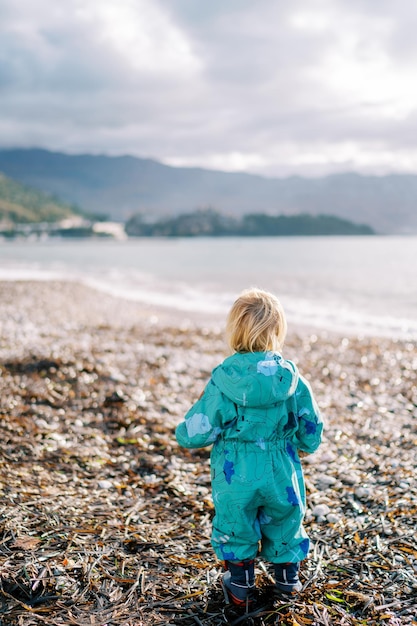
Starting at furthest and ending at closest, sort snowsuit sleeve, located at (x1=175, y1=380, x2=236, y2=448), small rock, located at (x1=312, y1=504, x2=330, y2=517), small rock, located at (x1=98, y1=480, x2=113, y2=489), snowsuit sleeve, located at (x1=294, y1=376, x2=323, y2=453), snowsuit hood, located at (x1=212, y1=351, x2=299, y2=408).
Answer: small rock, located at (x1=98, y1=480, x2=113, y2=489) → small rock, located at (x1=312, y1=504, x2=330, y2=517) → snowsuit sleeve, located at (x1=294, y1=376, x2=323, y2=453) → snowsuit sleeve, located at (x1=175, y1=380, x2=236, y2=448) → snowsuit hood, located at (x1=212, y1=351, x2=299, y2=408)

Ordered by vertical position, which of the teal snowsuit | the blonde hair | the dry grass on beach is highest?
the blonde hair

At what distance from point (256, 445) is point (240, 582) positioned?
96 cm

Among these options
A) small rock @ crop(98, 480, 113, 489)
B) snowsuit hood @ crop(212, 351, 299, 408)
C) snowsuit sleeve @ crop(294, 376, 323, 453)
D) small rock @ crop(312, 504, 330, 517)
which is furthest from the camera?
small rock @ crop(98, 480, 113, 489)

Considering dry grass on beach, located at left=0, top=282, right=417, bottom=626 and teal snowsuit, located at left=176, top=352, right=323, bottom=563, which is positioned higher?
teal snowsuit, located at left=176, top=352, right=323, bottom=563

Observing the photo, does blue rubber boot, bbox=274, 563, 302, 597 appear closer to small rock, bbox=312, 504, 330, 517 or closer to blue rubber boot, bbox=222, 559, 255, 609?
blue rubber boot, bbox=222, 559, 255, 609

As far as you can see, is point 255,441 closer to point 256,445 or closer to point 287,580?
point 256,445

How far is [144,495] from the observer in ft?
17.3

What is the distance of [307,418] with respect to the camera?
11.8ft

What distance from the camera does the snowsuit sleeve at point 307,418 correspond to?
3.61 metres

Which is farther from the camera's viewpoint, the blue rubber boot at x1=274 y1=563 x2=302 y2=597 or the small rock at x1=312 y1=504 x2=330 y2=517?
the small rock at x1=312 y1=504 x2=330 y2=517

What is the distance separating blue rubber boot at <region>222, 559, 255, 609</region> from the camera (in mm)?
3564

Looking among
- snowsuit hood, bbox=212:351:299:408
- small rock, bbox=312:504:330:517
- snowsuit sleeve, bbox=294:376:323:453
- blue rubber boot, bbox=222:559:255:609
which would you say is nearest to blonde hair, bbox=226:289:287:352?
snowsuit hood, bbox=212:351:299:408

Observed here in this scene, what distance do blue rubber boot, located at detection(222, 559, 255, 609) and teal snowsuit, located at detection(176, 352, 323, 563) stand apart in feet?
0.29

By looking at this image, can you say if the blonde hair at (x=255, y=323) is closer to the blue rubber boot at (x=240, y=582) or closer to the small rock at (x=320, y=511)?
the blue rubber boot at (x=240, y=582)
